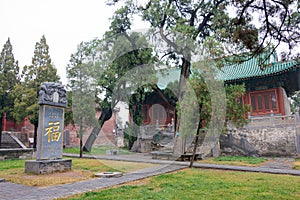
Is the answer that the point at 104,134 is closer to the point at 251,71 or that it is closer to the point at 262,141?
the point at 251,71

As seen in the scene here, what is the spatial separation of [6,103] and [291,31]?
1807 cm

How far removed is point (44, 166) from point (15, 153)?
17.4 ft

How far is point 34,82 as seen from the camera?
16328mm

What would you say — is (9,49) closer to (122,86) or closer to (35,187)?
(122,86)

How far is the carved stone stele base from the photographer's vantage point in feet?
22.4

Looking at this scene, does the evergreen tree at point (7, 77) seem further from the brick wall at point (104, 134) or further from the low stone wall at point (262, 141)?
the low stone wall at point (262, 141)

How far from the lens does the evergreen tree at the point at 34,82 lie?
50.9 feet

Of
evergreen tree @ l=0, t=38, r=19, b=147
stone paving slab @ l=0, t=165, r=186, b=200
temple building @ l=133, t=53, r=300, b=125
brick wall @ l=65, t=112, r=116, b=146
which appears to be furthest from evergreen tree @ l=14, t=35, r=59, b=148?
stone paving slab @ l=0, t=165, r=186, b=200

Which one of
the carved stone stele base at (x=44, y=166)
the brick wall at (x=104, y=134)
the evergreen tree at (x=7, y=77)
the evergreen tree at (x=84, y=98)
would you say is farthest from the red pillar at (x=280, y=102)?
the evergreen tree at (x=7, y=77)

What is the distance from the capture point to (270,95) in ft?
46.0

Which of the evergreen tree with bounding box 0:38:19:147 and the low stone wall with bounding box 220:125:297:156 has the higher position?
the evergreen tree with bounding box 0:38:19:147

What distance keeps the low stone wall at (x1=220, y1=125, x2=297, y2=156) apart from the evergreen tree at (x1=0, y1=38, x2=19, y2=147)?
48.1ft

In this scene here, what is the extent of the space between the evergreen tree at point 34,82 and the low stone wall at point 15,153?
4245 millimetres

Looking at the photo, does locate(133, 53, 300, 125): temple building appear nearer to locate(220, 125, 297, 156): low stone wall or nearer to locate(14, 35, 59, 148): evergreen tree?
locate(220, 125, 297, 156): low stone wall
